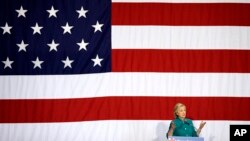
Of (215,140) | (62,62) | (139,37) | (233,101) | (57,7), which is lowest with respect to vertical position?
(215,140)

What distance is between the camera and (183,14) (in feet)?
16.8

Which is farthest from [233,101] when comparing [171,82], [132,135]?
[132,135]

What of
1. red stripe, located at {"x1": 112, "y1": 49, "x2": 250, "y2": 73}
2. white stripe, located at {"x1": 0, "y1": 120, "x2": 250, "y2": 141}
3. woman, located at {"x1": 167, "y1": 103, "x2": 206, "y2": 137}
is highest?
red stripe, located at {"x1": 112, "y1": 49, "x2": 250, "y2": 73}

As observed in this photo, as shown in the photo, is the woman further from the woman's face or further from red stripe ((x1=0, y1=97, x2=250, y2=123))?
red stripe ((x1=0, y1=97, x2=250, y2=123))

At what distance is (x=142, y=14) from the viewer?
16.7 ft

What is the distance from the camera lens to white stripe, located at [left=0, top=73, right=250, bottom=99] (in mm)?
5066

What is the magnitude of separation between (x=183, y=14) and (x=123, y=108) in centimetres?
141

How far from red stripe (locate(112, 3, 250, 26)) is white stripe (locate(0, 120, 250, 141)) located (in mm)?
1260

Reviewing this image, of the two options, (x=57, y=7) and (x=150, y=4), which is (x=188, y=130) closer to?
(x=150, y=4)

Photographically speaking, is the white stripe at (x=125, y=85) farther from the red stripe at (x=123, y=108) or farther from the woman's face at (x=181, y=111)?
the woman's face at (x=181, y=111)

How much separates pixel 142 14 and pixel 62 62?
3.87 feet

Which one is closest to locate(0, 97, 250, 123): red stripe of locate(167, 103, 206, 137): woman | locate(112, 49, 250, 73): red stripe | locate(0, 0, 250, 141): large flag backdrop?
locate(0, 0, 250, 141): large flag backdrop

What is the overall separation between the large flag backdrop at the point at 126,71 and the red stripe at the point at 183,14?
1 centimetres

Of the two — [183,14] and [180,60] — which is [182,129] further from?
[183,14]
